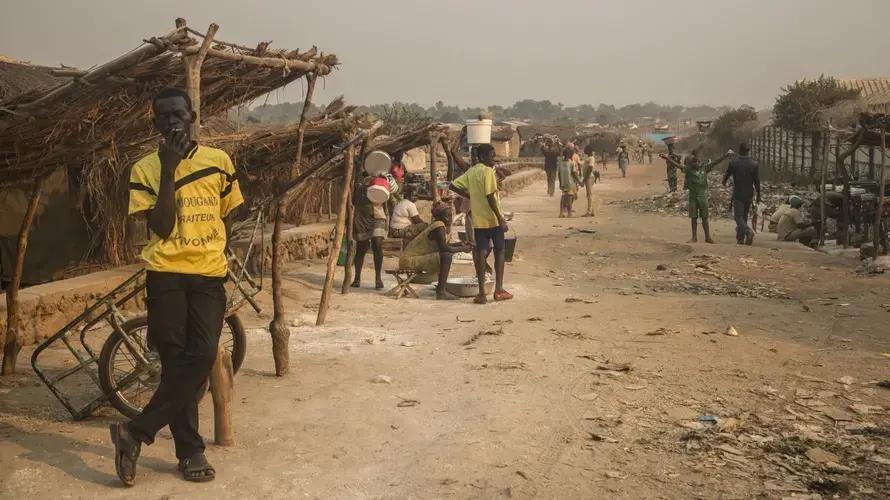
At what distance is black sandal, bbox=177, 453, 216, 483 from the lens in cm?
427

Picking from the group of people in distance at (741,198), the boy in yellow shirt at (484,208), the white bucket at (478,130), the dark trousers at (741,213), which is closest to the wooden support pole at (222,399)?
the boy in yellow shirt at (484,208)

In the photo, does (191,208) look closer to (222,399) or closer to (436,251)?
(222,399)

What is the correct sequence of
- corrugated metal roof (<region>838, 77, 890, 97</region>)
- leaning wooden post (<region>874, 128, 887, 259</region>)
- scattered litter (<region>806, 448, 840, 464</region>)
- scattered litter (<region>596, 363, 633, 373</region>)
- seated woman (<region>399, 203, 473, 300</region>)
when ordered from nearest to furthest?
scattered litter (<region>806, 448, 840, 464</region>) → scattered litter (<region>596, 363, 633, 373</region>) → seated woman (<region>399, 203, 473, 300</region>) → leaning wooden post (<region>874, 128, 887, 259</region>) → corrugated metal roof (<region>838, 77, 890, 97</region>)

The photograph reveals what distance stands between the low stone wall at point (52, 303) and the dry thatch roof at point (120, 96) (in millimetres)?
1482

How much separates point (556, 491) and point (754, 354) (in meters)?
3.48

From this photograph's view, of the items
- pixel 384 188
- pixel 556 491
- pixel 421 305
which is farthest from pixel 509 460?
pixel 384 188

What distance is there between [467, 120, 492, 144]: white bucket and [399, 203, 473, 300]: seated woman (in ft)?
9.96

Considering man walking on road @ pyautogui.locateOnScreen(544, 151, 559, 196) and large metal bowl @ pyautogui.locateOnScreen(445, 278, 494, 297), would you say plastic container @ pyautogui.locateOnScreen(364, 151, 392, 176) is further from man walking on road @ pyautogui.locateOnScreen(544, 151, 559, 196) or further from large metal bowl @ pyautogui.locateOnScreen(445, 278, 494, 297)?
man walking on road @ pyautogui.locateOnScreen(544, 151, 559, 196)

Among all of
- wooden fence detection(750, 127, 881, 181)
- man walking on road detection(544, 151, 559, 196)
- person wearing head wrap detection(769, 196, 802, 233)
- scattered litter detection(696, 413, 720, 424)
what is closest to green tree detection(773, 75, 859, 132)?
wooden fence detection(750, 127, 881, 181)

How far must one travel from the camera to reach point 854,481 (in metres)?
4.45

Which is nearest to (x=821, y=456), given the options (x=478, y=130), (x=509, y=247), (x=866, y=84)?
(x=509, y=247)

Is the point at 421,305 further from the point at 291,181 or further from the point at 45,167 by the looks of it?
the point at 45,167

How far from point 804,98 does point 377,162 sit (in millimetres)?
26381

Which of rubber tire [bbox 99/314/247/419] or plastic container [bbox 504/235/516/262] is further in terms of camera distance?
plastic container [bbox 504/235/516/262]
